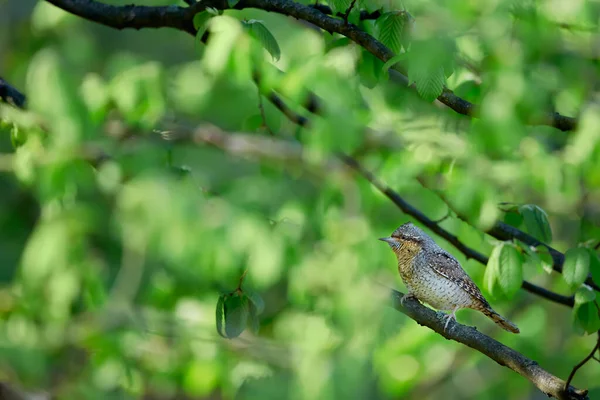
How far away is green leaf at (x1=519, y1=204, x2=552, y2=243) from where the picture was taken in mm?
3389

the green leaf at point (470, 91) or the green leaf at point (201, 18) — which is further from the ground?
the green leaf at point (201, 18)

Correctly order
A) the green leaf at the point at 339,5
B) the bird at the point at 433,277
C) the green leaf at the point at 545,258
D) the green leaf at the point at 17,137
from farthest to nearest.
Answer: the green leaf at the point at 17,137, the green leaf at the point at 545,258, the bird at the point at 433,277, the green leaf at the point at 339,5

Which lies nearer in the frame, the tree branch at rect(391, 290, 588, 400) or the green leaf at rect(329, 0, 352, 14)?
the tree branch at rect(391, 290, 588, 400)

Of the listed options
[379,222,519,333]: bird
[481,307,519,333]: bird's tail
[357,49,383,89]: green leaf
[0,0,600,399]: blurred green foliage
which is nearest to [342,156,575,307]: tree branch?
[0,0,600,399]: blurred green foliage

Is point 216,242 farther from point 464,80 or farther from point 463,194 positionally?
point 464,80

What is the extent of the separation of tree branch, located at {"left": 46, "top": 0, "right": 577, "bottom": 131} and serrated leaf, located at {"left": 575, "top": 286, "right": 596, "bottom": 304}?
63 centimetres

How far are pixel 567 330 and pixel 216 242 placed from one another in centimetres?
446

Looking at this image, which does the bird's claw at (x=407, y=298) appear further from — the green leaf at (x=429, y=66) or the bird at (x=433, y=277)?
the green leaf at (x=429, y=66)

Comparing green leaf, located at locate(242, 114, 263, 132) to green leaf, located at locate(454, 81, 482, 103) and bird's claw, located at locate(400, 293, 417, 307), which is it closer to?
green leaf, located at locate(454, 81, 482, 103)

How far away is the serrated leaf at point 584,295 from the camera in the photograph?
318 centimetres

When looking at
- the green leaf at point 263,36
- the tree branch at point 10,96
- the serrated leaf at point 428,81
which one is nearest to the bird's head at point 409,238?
the serrated leaf at point 428,81

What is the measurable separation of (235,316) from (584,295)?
136 centimetres

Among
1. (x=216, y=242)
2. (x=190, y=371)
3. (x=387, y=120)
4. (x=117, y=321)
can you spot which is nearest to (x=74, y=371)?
(x=117, y=321)

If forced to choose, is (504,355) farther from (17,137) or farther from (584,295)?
(17,137)
